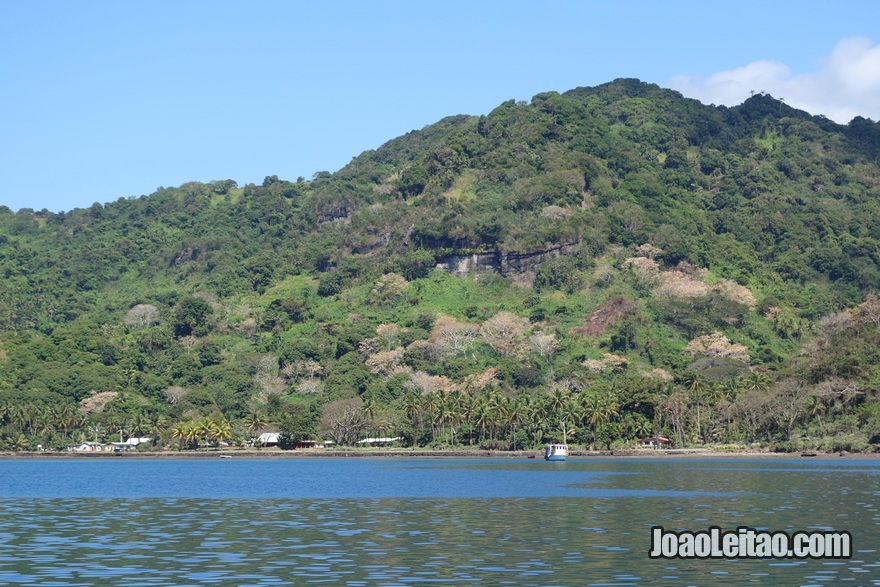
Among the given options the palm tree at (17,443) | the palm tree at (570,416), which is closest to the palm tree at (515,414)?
the palm tree at (570,416)

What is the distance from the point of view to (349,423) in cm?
18912

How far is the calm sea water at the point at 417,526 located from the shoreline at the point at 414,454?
41.7 m

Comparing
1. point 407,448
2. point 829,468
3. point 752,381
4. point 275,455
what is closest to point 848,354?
point 752,381

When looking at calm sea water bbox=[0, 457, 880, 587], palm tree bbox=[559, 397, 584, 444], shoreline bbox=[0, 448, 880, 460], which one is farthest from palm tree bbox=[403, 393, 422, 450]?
calm sea water bbox=[0, 457, 880, 587]

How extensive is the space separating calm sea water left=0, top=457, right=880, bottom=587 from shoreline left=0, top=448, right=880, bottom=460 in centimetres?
4173

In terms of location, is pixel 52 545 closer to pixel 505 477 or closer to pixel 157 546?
pixel 157 546

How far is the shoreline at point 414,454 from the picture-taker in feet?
490

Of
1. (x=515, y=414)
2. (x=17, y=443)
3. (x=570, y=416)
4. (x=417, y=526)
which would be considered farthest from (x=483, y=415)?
(x=417, y=526)

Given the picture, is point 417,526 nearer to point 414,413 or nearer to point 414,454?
point 414,454

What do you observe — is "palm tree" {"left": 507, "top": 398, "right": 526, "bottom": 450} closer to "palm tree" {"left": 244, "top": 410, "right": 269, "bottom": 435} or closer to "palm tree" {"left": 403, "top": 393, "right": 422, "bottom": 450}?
"palm tree" {"left": 403, "top": 393, "right": 422, "bottom": 450}

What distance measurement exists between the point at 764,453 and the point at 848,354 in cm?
2336

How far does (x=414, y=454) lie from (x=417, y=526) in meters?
111

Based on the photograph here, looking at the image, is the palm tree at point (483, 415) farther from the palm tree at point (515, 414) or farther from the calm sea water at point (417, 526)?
the calm sea water at point (417, 526)

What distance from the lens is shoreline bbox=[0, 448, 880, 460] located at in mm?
149500
